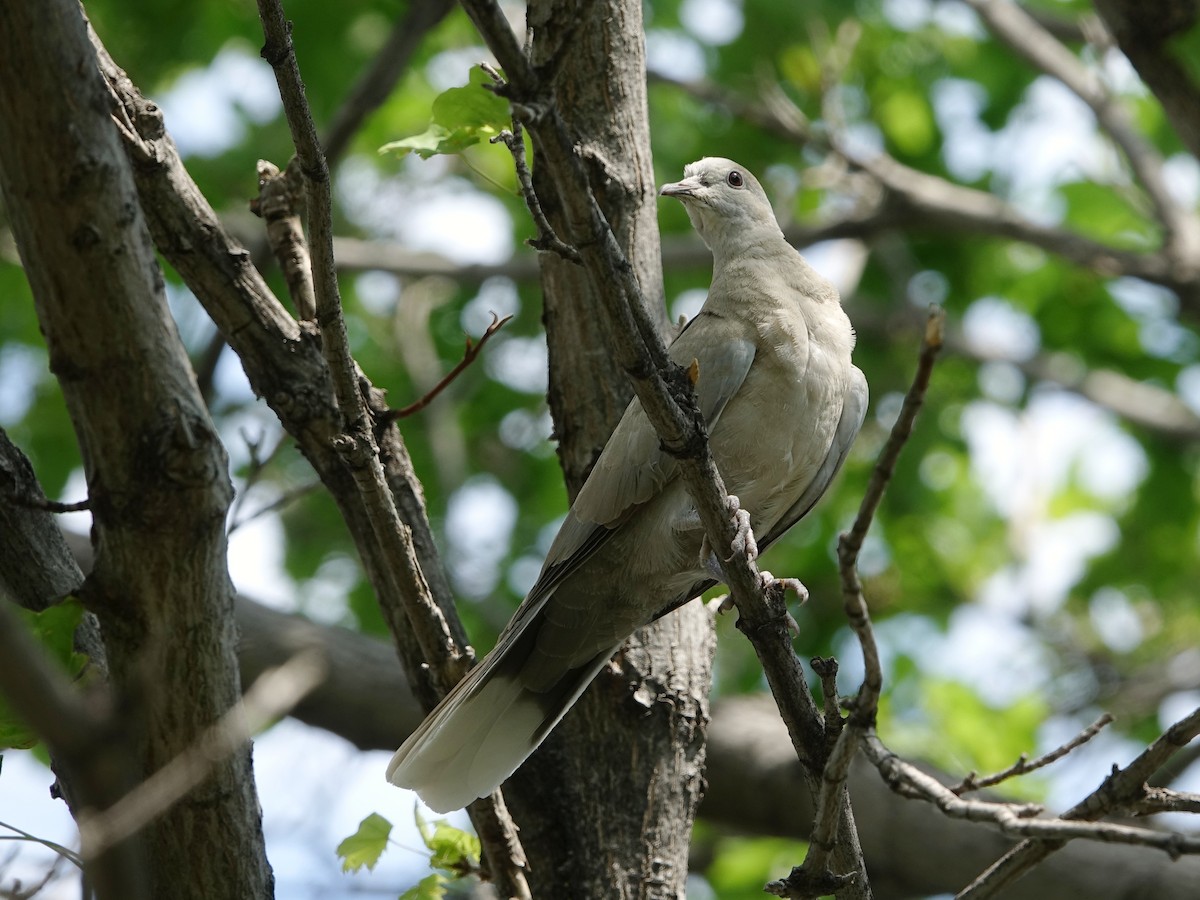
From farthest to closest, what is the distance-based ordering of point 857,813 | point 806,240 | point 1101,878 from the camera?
point 806,240 < point 857,813 < point 1101,878

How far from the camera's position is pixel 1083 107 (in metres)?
6.59

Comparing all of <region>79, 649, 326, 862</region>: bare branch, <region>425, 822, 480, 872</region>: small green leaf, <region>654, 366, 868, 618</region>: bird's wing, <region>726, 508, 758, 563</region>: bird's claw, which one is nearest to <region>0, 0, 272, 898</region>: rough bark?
<region>79, 649, 326, 862</region>: bare branch

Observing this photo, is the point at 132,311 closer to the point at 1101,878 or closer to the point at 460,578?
the point at 1101,878

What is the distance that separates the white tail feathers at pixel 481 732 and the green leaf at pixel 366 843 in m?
0.22

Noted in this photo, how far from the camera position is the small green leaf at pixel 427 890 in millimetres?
2816

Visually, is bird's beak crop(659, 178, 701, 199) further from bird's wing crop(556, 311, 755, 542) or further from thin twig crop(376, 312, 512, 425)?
thin twig crop(376, 312, 512, 425)

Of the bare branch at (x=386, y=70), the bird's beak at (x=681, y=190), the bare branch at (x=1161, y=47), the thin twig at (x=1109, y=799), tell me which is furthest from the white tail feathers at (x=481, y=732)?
the bare branch at (x=1161, y=47)

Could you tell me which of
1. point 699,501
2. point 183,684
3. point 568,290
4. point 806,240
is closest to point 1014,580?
point 806,240

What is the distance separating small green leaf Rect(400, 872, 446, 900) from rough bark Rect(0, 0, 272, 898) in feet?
1.32

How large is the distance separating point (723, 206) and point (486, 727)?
80.9 inches

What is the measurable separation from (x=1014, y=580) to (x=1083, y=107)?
2.61 metres

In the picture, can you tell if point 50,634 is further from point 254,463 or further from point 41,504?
point 254,463

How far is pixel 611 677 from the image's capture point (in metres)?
3.45

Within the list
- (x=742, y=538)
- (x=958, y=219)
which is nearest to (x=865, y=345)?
(x=958, y=219)
